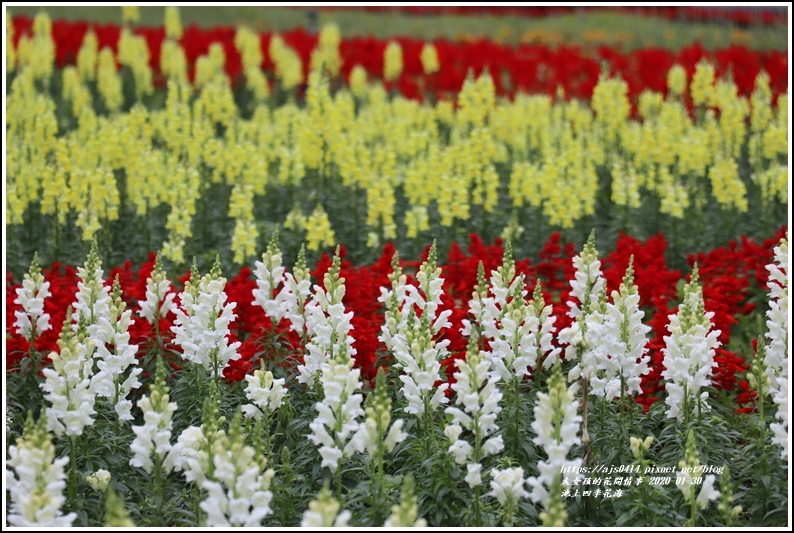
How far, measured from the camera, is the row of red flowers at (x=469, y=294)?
19.9 ft

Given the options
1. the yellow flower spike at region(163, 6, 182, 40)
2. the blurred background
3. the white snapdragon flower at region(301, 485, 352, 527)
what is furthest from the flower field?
the blurred background

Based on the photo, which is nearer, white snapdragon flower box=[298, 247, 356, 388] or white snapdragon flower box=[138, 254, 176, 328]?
white snapdragon flower box=[298, 247, 356, 388]

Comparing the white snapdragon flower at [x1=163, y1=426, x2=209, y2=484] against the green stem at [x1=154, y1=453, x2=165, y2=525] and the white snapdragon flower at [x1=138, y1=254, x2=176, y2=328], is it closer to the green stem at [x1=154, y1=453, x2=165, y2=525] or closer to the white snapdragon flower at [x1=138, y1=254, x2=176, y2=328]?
the green stem at [x1=154, y1=453, x2=165, y2=525]

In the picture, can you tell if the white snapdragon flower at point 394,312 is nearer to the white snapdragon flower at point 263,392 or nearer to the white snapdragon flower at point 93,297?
the white snapdragon flower at point 263,392

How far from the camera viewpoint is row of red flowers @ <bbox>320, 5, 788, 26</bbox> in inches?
809

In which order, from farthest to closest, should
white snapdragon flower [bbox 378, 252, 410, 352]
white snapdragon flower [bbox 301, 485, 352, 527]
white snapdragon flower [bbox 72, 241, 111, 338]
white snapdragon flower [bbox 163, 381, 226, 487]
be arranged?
white snapdragon flower [bbox 72, 241, 111, 338] < white snapdragon flower [bbox 378, 252, 410, 352] < white snapdragon flower [bbox 163, 381, 226, 487] < white snapdragon flower [bbox 301, 485, 352, 527]

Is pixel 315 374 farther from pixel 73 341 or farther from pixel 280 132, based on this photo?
pixel 280 132

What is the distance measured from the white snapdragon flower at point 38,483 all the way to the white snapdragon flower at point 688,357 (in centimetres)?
289

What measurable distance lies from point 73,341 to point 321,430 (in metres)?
1.24

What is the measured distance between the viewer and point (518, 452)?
5250 mm

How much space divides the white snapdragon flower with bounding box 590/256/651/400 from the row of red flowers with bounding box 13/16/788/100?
892 cm

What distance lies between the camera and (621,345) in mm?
5246

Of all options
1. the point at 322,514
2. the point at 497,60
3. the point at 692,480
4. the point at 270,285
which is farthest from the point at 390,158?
the point at 497,60

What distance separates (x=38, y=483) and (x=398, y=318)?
6.77ft
